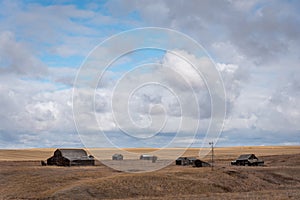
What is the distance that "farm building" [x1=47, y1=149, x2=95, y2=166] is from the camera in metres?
104

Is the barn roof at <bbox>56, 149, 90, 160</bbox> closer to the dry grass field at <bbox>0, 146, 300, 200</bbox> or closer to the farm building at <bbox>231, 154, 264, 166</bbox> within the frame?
the dry grass field at <bbox>0, 146, 300, 200</bbox>

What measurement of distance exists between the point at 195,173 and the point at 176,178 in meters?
7.27

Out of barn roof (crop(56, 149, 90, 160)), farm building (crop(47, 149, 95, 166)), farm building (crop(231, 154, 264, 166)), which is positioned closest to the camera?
farm building (crop(47, 149, 95, 166))

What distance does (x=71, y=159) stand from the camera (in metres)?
104

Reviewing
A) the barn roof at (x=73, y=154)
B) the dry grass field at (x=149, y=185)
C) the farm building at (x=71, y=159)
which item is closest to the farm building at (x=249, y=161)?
the dry grass field at (x=149, y=185)

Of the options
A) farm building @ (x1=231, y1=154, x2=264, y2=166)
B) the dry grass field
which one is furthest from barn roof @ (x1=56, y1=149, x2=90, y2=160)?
farm building @ (x1=231, y1=154, x2=264, y2=166)

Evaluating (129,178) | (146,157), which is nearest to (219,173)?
(129,178)

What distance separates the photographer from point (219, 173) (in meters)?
78.9

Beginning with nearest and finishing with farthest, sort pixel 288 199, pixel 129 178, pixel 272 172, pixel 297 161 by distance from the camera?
1. pixel 288 199
2. pixel 129 178
3. pixel 272 172
4. pixel 297 161

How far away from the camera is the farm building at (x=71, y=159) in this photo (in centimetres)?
10401

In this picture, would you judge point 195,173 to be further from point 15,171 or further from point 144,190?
point 15,171

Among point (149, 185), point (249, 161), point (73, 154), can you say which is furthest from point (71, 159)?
point (249, 161)

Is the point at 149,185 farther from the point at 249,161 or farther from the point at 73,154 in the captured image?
the point at 249,161

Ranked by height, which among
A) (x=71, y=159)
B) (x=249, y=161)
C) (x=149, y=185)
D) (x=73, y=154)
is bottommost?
(x=149, y=185)
